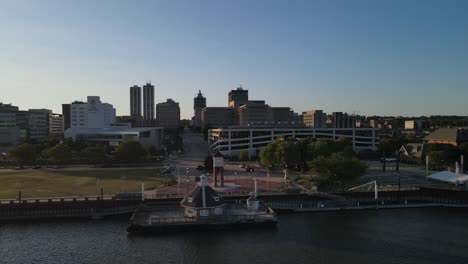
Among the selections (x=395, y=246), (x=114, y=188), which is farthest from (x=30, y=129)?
(x=395, y=246)

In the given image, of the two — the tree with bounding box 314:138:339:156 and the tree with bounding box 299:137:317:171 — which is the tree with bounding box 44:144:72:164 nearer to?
the tree with bounding box 299:137:317:171

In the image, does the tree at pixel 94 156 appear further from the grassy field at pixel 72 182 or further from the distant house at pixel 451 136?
the distant house at pixel 451 136

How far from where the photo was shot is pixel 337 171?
59062 millimetres

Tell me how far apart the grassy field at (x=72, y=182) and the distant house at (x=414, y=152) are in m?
62.2

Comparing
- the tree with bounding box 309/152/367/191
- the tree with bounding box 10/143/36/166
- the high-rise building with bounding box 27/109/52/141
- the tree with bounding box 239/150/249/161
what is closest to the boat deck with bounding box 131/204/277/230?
the tree with bounding box 309/152/367/191

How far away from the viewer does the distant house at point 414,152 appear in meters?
96.2

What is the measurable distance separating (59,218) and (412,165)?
7576 cm

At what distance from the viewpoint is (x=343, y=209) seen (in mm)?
53906

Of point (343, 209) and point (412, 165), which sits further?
point (412, 165)

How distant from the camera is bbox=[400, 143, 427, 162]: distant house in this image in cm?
9625

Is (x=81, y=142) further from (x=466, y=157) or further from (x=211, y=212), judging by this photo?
(x=466, y=157)

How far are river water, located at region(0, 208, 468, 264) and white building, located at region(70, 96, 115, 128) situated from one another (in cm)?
12862

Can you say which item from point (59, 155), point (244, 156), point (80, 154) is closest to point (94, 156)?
point (80, 154)

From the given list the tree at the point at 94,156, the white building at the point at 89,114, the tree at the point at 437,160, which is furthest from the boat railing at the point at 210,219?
the white building at the point at 89,114
